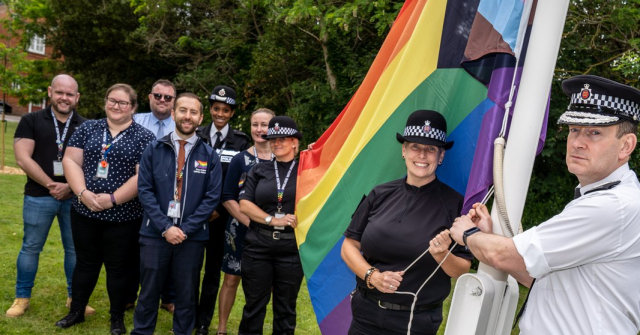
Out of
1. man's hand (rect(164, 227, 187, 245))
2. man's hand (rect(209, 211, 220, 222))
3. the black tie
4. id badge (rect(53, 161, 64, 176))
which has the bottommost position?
man's hand (rect(164, 227, 187, 245))

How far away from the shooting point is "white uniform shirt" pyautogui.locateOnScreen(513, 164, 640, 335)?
91.7 inches

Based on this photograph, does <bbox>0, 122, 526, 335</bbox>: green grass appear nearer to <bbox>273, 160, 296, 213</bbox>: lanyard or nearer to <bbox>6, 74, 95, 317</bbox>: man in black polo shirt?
<bbox>6, 74, 95, 317</bbox>: man in black polo shirt

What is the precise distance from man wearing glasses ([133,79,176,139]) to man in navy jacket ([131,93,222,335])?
49.5 inches

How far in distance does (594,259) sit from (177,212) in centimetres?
361

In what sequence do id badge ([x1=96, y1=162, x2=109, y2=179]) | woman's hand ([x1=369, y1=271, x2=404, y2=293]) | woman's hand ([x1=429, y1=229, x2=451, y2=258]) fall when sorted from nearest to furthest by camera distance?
1. woman's hand ([x1=429, y1=229, x2=451, y2=258])
2. woman's hand ([x1=369, y1=271, x2=404, y2=293])
3. id badge ([x1=96, y1=162, x2=109, y2=179])

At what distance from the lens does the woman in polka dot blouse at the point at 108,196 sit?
18.0 feet

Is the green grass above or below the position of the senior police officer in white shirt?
below

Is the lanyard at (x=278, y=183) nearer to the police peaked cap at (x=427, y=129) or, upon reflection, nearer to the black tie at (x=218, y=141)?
the black tie at (x=218, y=141)

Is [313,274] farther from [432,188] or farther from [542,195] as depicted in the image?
[542,195]

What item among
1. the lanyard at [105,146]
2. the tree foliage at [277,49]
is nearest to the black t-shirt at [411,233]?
the lanyard at [105,146]

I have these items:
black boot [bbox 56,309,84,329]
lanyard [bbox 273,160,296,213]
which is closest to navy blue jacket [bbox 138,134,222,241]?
lanyard [bbox 273,160,296,213]

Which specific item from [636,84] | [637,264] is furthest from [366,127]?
[636,84]

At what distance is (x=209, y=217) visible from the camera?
18.0 feet

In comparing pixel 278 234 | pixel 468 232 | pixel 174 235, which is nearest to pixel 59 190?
pixel 174 235
